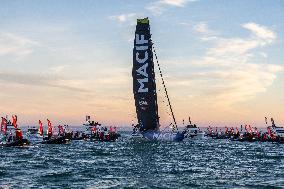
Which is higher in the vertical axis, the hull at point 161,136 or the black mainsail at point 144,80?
the black mainsail at point 144,80

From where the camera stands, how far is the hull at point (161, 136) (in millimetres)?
94000

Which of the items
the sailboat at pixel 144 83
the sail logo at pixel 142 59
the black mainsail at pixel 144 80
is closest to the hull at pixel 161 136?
the sailboat at pixel 144 83

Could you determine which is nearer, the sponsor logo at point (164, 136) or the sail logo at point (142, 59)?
the sponsor logo at point (164, 136)

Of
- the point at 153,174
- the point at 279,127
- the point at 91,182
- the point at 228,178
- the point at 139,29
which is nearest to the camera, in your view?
the point at 91,182

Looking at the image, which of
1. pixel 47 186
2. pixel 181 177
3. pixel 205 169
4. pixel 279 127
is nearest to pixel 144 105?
pixel 279 127

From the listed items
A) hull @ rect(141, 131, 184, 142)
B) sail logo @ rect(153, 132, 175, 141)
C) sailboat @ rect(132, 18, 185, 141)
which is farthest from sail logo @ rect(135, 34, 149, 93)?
sail logo @ rect(153, 132, 175, 141)

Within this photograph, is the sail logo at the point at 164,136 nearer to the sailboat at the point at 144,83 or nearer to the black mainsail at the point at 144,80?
the sailboat at the point at 144,83

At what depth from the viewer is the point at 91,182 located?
35.6 meters

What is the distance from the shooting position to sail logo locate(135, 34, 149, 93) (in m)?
96.6

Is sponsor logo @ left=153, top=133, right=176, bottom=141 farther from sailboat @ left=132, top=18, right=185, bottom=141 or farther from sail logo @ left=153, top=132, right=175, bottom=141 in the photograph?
sailboat @ left=132, top=18, right=185, bottom=141

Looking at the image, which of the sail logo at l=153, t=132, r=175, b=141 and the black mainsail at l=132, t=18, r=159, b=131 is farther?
the black mainsail at l=132, t=18, r=159, b=131

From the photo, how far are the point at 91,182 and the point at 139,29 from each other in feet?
214

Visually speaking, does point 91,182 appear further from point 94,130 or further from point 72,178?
point 94,130

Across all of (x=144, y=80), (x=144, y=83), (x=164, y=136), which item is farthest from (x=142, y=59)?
(x=164, y=136)
